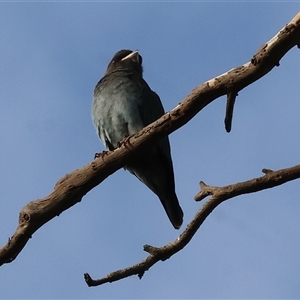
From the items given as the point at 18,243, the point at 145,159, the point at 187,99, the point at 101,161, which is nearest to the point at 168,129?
the point at 187,99

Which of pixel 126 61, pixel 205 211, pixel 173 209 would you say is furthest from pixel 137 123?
pixel 205 211

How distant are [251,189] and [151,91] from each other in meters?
3.26

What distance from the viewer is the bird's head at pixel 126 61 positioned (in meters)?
9.41

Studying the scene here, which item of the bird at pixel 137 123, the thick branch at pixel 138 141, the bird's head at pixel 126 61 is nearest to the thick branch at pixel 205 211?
the thick branch at pixel 138 141

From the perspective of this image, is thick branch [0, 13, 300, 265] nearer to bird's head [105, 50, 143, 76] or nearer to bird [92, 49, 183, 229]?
bird [92, 49, 183, 229]

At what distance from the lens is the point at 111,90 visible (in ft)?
27.4

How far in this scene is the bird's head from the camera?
30.9 ft

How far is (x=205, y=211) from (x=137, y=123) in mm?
2519

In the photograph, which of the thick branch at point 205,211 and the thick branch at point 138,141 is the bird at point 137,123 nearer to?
the thick branch at point 138,141

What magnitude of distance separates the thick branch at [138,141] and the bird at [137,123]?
201 centimetres

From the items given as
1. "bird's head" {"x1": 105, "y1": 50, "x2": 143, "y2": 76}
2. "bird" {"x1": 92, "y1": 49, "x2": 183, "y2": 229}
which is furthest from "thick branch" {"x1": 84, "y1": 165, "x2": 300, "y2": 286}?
"bird's head" {"x1": 105, "y1": 50, "x2": 143, "y2": 76}

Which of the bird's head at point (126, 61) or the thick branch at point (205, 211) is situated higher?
the bird's head at point (126, 61)

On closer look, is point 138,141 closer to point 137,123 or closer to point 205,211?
point 205,211

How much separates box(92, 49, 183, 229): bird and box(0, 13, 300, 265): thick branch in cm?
201
